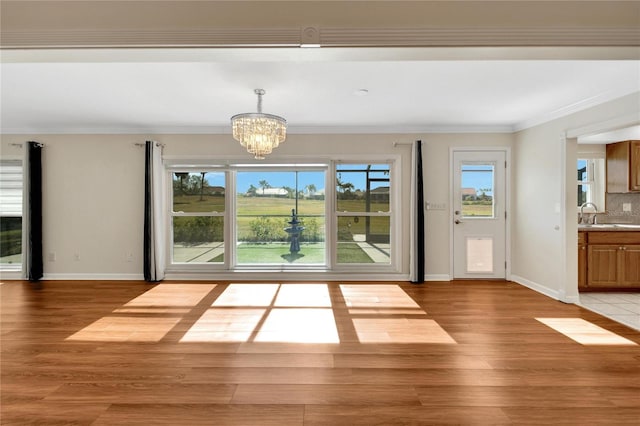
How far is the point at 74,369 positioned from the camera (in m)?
2.40

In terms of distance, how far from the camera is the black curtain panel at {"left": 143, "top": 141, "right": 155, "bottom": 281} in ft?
16.5

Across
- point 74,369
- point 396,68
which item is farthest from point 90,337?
point 396,68

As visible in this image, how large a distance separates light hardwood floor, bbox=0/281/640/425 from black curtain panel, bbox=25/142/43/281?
3.55ft

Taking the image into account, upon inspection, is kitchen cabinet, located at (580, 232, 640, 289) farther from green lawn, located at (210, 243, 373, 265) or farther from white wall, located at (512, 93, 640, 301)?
green lawn, located at (210, 243, 373, 265)

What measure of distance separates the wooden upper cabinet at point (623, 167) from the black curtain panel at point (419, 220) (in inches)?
120

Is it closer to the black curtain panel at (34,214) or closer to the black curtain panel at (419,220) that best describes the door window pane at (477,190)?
the black curtain panel at (419,220)

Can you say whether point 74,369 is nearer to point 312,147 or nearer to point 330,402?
point 330,402

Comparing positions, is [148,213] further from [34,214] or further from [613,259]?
[613,259]

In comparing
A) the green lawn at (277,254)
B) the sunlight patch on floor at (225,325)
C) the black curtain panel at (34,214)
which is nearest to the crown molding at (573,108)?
the green lawn at (277,254)

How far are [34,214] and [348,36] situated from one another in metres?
5.68

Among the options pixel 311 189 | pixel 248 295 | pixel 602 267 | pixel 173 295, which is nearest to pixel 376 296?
pixel 248 295

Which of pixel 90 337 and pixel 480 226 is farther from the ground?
pixel 480 226

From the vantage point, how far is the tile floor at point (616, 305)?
11.2 ft

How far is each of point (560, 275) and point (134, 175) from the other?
20.6ft
